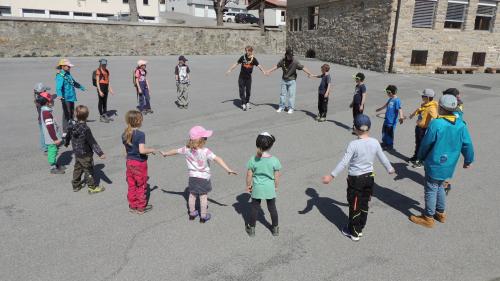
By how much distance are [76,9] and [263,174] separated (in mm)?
52326

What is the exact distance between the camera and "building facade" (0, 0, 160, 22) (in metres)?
44.6

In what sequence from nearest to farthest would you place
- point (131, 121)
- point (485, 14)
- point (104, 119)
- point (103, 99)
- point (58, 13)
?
point (131, 121), point (103, 99), point (104, 119), point (485, 14), point (58, 13)

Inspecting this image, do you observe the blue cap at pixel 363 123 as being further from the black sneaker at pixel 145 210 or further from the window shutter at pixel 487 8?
the window shutter at pixel 487 8

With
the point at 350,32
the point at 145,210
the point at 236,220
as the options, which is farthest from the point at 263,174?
the point at 350,32

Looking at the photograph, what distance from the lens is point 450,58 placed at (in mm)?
22672

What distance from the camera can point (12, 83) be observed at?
1573 cm

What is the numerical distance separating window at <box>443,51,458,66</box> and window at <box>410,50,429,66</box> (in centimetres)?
163

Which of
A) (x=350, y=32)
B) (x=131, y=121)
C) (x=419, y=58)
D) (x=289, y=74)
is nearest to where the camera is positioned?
(x=131, y=121)

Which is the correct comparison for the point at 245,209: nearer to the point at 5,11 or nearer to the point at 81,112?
the point at 81,112

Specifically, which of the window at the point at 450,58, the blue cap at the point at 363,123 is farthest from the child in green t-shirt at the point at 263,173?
the window at the point at 450,58

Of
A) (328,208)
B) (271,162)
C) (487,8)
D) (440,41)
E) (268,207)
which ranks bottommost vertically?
(328,208)

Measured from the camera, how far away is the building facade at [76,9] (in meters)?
44.6

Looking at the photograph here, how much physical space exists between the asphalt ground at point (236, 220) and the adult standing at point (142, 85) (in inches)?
52.5

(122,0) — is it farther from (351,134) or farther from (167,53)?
(351,134)
